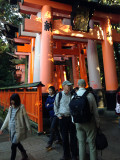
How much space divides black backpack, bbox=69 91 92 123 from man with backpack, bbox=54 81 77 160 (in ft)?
1.79

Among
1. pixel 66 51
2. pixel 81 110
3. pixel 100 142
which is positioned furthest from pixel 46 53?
pixel 66 51

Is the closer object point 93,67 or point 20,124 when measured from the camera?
point 20,124

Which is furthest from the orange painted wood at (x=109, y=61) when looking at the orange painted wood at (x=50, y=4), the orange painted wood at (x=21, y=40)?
the orange painted wood at (x=21, y=40)

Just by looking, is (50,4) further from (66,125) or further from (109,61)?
(66,125)

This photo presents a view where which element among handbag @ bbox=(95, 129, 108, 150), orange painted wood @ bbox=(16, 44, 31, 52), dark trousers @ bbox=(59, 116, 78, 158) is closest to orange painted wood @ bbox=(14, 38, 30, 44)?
orange painted wood @ bbox=(16, 44, 31, 52)

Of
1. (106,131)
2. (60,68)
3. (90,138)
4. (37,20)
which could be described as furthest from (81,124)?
(60,68)

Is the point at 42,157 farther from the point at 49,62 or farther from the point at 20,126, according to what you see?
the point at 49,62

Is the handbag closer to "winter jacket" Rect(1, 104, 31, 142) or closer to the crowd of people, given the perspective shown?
the crowd of people

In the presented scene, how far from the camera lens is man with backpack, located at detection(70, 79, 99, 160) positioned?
2291mm

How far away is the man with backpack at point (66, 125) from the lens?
280cm

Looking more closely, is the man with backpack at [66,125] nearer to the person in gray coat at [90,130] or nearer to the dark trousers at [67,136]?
the dark trousers at [67,136]

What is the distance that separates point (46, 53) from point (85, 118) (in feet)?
15.0

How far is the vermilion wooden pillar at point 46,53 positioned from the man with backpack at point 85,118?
3764 mm

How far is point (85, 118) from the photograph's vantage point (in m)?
2.27
